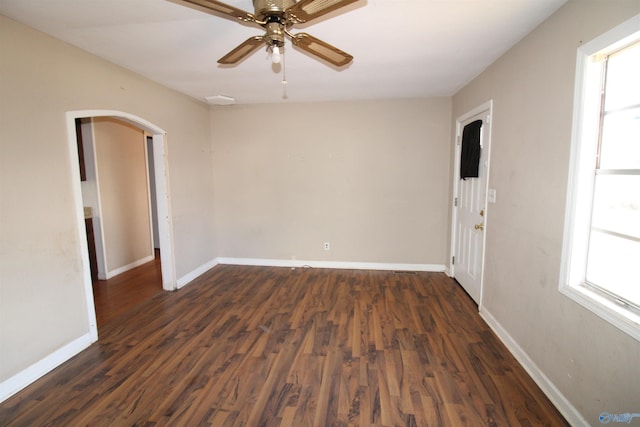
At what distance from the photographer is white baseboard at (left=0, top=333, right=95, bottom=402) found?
1.95 meters

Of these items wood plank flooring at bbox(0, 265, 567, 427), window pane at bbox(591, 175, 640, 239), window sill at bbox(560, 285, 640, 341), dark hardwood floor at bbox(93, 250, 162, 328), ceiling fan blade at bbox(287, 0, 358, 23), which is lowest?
wood plank flooring at bbox(0, 265, 567, 427)

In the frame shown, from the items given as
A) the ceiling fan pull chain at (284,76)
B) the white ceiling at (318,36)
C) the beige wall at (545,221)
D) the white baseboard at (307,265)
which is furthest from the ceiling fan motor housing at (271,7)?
the white baseboard at (307,265)

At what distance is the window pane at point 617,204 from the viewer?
4.69ft

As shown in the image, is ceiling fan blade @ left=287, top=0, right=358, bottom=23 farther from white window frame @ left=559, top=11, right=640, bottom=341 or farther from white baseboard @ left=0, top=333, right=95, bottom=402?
white baseboard @ left=0, top=333, right=95, bottom=402

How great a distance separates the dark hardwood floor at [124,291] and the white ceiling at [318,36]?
8.34ft

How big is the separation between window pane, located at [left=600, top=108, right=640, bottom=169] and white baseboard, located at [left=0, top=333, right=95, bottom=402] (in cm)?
392

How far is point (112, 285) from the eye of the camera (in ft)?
12.8

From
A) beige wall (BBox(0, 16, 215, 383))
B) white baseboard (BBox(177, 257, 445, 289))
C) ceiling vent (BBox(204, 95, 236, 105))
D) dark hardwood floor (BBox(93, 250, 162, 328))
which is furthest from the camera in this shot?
white baseboard (BBox(177, 257, 445, 289))

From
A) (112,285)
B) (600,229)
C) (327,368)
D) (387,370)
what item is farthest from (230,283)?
(600,229)

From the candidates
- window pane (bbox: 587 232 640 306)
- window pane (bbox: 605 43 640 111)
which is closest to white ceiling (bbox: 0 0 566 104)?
window pane (bbox: 605 43 640 111)

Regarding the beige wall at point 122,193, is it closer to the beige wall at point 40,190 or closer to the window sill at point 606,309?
the beige wall at point 40,190

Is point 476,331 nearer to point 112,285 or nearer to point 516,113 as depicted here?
point 516,113

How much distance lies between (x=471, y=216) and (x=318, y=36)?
2545 millimetres

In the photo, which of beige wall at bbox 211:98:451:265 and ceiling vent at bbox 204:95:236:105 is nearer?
ceiling vent at bbox 204:95:236:105
